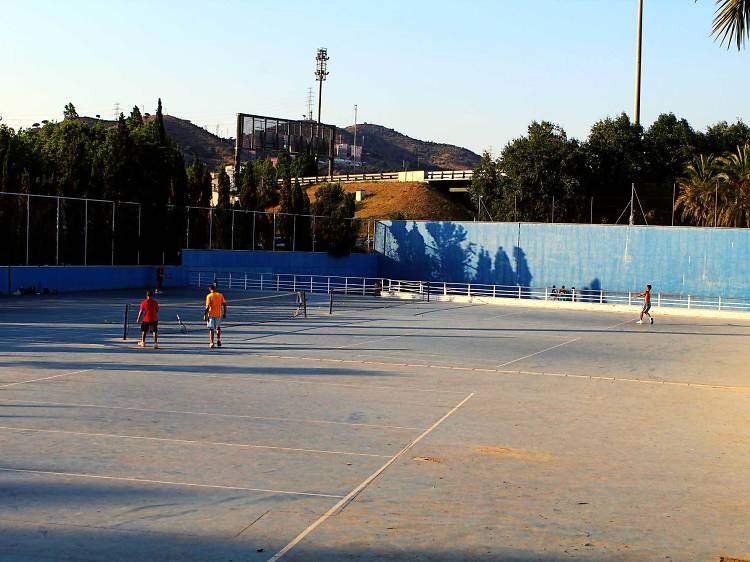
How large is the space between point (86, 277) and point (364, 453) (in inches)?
1716

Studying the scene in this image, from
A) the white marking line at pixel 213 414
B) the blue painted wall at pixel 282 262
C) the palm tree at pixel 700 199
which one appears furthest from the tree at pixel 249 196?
the white marking line at pixel 213 414

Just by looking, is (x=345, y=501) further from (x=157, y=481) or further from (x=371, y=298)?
(x=371, y=298)

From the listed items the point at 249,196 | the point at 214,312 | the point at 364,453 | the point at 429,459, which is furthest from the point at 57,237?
the point at 429,459

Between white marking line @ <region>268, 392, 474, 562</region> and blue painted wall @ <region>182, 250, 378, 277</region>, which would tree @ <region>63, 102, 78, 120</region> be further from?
white marking line @ <region>268, 392, 474, 562</region>

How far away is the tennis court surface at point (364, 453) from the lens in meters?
8.42

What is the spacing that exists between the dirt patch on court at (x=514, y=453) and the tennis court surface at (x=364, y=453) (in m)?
0.06

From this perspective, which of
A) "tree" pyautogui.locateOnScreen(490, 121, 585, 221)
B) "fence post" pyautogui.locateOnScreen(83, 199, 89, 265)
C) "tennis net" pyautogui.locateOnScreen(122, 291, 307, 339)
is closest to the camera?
"tennis net" pyautogui.locateOnScreen(122, 291, 307, 339)

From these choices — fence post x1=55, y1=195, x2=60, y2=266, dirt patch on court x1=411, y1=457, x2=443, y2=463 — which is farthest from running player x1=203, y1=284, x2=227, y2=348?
fence post x1=55, y1=195, x2=60, y2=266

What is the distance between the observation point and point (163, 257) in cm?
5888

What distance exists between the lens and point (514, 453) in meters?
12.5

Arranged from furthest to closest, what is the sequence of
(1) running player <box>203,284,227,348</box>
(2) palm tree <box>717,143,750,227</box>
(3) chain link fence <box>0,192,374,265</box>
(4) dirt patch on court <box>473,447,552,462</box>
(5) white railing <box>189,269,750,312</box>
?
(2) palm tree <box>717,143,750,227</box> → (5) white railing <box>189,269,750,312</box> → (3) chain link fence <box>0,192,374,265</box> → (1) running player <box>203,284,227,348</box> → (4) dirt patch on court <box>473,447,552,462</box>

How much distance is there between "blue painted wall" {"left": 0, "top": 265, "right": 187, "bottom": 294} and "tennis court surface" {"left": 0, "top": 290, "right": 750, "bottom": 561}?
23.2m

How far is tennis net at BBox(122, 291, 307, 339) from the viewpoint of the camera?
3147 centimetres

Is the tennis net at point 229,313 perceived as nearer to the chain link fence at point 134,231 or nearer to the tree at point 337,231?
the chain link fence at point 134,231
